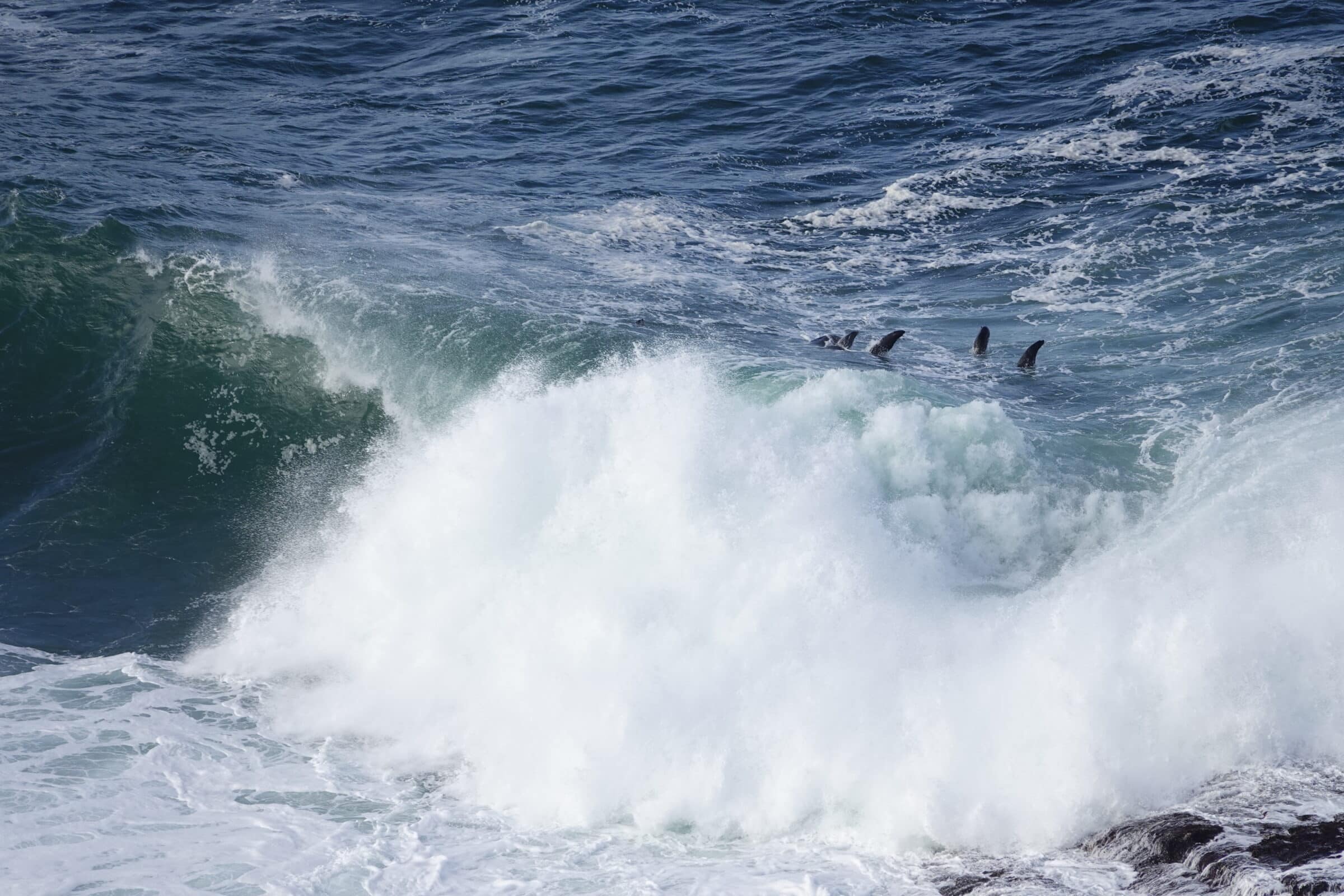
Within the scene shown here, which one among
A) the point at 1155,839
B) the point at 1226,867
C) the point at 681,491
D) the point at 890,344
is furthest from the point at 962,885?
the point at 890,344

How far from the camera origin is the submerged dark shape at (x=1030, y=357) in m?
14.9

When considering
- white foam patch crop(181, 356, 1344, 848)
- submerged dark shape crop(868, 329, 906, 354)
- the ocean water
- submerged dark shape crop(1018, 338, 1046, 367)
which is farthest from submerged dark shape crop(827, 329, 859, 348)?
submerged dark shape crop(1018, 338, 1046, 367)

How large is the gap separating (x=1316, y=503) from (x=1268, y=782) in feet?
12.8

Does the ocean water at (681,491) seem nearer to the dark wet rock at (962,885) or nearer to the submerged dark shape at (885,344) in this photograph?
the dark wet rock at (962,885)

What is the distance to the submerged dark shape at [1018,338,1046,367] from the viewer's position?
14875 millimetres

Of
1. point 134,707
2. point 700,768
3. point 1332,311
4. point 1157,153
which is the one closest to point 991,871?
point 700,768

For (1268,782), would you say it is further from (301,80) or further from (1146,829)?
(301,80)

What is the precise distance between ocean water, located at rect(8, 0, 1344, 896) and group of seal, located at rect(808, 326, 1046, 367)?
20 centimetres

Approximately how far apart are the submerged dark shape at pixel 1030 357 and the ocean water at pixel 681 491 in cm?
19

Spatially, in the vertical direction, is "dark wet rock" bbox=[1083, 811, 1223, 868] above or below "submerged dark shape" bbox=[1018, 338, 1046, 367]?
below

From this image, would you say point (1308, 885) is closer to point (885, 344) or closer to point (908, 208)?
point (885, 344)

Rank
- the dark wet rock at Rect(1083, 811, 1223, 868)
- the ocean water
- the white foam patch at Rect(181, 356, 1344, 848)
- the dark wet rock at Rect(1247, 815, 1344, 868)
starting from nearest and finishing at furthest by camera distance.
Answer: the dark wet rock at Rect(1247, 815, 1344, 868) → the dark wet rock at Rect(1083, 811, 1223, 868) → the ocean water → the white foam patch at Rect(181, 356, 1344, 848)

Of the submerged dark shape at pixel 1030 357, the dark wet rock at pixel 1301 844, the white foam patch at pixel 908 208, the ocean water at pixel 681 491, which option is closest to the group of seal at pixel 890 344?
the submerged dark shape at pixel 1030 357

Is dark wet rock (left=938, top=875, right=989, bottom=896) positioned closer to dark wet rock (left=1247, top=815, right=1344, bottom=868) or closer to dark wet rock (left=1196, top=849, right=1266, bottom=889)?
dark wet rock (left=1196, top=849, right=1266, bottom=889)
